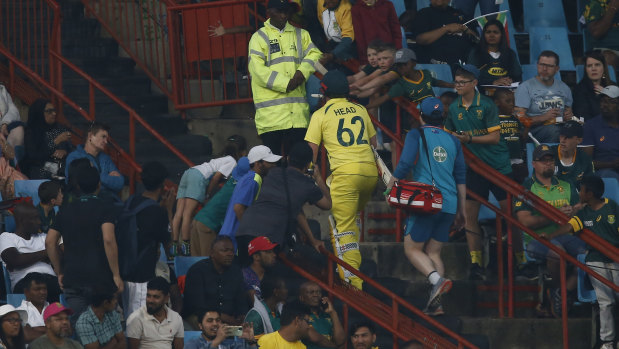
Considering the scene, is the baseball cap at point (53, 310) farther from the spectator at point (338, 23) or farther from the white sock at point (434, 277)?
the spectator at point (338, 23)

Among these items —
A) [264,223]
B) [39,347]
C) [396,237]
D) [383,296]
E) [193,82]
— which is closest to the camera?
[39,347]

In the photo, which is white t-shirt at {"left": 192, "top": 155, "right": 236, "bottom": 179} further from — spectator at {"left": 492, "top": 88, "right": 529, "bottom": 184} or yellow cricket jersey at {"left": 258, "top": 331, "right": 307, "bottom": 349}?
spectator at {"left": 492, "top": 88, "right": 529, "bottom": 184}

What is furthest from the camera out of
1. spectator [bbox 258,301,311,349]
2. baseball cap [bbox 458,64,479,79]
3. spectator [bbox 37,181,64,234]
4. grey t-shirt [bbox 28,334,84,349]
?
baseball cap [bbox 458,64,479,79]

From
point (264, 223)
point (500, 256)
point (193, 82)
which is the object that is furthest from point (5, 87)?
point (500, 256)

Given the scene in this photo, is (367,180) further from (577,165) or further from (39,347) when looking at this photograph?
(39,347)

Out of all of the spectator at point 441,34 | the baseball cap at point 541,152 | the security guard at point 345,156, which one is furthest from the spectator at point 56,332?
the spectator at point 441,34

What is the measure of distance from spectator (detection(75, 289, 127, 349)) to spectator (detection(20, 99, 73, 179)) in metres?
3.44

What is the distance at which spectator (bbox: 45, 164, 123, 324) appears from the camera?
12219 mm

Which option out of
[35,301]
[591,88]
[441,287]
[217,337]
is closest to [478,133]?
[441,287]

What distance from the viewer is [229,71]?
1741 cm

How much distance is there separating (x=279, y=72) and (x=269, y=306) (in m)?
3.35

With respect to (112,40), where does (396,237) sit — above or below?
below

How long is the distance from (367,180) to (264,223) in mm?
1304

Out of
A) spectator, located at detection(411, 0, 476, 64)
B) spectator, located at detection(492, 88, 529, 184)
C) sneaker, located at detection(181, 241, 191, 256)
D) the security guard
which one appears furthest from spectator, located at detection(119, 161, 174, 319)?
spectator, located at detection(411, 0, 476, 64)
